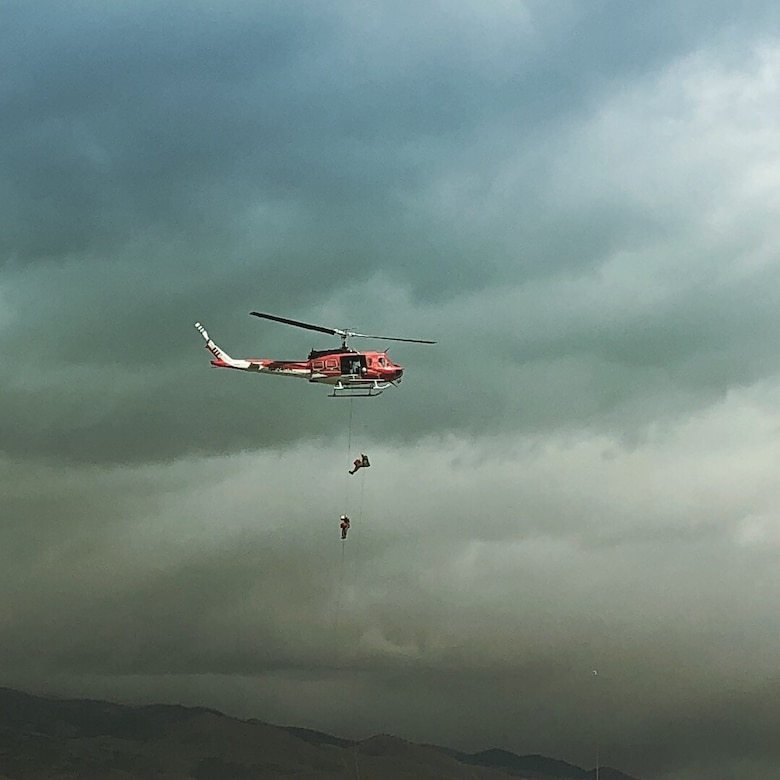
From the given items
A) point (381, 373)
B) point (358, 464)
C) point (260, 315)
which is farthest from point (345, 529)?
point (260, 315)

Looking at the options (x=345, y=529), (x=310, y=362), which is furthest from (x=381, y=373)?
(x=345, y=529)

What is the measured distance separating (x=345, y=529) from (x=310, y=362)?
72.5ft

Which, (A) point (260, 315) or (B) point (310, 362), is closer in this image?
(A) point (260, 315)

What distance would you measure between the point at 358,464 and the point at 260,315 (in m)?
29.3

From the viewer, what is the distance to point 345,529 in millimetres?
175500

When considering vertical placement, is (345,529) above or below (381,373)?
below

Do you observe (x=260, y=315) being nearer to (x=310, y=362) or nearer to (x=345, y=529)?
(x=310, y=362)

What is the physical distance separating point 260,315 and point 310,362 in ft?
64.3

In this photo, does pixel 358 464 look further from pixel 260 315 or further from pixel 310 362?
pixel 260 315

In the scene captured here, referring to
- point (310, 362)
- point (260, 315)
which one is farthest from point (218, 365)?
point (260, 315)

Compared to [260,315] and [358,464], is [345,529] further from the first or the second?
[260,315]

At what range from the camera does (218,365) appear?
177875 mm

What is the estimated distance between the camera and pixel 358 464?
175125mm

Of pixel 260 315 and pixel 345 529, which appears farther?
pixel 345 529
